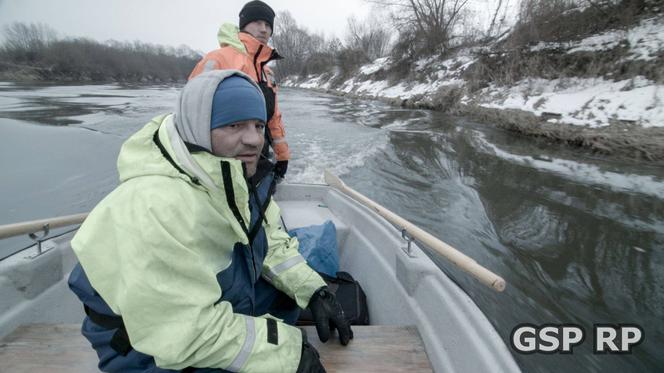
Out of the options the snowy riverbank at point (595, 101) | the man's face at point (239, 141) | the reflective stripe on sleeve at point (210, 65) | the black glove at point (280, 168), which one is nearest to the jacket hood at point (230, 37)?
the reflective stripe on sleeve at point (210, 65)

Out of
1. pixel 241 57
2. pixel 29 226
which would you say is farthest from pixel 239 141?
pixel 241 57

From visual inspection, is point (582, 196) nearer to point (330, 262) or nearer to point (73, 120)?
point (330, 262)

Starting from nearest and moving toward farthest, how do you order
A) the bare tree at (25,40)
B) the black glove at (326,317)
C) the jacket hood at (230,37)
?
the black glove at (326,317) < the jacket hood at (230,37) < the bare tree at (25,40)

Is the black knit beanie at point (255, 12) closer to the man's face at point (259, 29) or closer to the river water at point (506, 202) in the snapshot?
the man's face at point (259, 29)

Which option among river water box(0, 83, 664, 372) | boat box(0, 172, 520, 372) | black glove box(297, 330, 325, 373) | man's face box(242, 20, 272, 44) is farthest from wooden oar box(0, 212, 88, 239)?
river water box(0, 83, 664, 372)

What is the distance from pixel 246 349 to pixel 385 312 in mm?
1224

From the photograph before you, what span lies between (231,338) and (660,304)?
12.2ft

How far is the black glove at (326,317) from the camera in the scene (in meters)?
1.60

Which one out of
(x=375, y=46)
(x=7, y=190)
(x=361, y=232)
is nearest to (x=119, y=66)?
(x=375, y=46)

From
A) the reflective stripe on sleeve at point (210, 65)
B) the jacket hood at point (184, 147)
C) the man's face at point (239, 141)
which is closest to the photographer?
the jacket hood at point (184, 147)

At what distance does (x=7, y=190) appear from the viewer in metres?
5.02

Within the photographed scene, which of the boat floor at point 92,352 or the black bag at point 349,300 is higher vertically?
the boat floor at point 92,352

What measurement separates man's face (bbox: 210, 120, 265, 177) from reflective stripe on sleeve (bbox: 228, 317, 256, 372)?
0.61 metres

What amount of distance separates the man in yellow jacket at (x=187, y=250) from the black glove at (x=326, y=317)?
0.27 m
